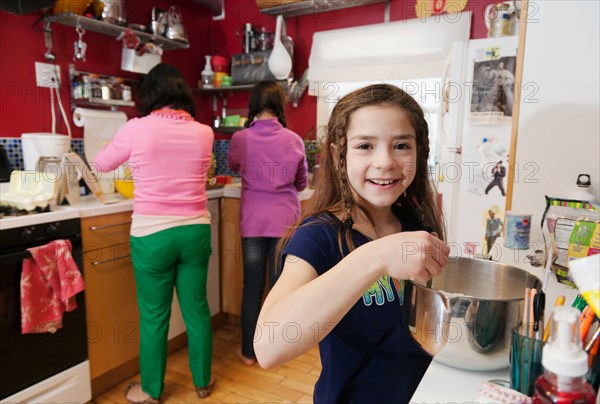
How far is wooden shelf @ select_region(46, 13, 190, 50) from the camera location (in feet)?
7.16

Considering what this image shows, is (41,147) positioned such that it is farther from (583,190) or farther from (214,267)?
(583,190)

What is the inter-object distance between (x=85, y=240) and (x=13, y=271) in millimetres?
299

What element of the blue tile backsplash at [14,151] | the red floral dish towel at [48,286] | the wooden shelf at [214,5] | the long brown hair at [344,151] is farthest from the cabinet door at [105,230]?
the wooden shelf at [214,5]

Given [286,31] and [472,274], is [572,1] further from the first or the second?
[286,31]

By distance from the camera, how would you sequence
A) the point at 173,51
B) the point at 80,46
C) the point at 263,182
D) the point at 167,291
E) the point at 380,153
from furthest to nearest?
1. the point at 173,51
2. the point at 80,46
3. the point at 263,182
4. the point at 167,291
5. the point at 380,153

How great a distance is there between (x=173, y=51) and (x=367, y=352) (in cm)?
289

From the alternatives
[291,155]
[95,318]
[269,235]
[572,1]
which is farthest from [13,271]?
[572,1]

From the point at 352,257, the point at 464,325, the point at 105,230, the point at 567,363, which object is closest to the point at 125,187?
the point at 105,230

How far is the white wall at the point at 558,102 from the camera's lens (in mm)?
1280

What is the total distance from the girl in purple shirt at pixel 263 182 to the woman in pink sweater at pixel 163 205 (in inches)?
12.9

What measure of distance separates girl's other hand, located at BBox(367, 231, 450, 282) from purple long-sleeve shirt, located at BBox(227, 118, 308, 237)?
1.58 metres

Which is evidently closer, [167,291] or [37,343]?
[37,343]

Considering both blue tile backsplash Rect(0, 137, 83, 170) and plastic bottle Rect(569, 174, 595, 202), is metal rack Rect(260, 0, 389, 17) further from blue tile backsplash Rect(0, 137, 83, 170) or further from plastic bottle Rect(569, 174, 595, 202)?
plastic bottle Rect(569, 174, 595, 202)

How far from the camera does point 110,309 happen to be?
6.38 feet
